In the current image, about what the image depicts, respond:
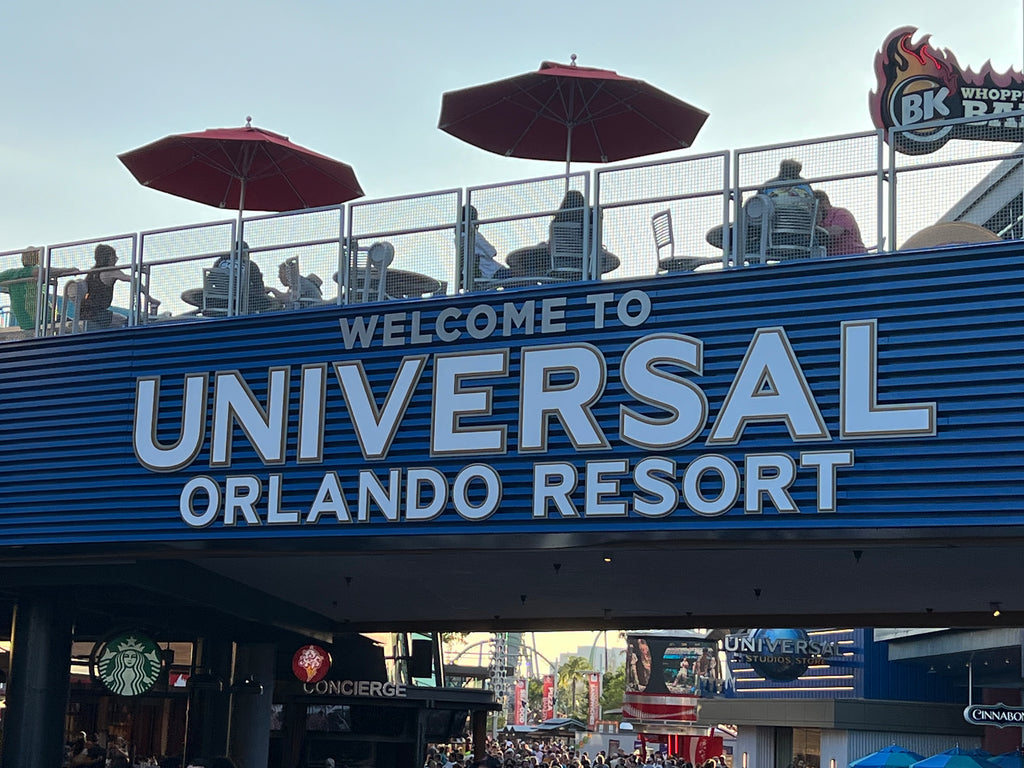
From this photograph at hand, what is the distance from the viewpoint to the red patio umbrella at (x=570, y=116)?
52.4 ft

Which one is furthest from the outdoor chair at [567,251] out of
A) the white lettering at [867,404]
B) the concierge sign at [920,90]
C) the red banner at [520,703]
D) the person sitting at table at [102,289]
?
the red banner at [520,703]

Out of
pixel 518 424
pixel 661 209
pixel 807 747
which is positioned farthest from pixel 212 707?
pixel 807 747

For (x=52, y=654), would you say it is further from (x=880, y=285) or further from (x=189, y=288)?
(x=880, y=285)

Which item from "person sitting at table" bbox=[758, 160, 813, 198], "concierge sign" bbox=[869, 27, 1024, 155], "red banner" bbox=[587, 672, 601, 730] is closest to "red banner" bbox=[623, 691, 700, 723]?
"concierge sign" bbox=[869, 27, 1024, 155]

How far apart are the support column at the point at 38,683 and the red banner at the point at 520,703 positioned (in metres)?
107

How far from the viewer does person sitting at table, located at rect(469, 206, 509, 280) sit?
14273 mm

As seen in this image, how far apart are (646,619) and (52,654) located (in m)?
8.38

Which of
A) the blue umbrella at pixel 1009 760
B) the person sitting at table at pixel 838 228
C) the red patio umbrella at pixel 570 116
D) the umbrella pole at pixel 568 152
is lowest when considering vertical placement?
the blue umbrella at pixel 1009 760

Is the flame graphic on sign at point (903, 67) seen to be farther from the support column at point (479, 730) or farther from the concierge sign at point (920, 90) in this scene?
the support column at point (479, 730)

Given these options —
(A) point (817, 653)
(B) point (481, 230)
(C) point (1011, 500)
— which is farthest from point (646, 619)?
(A) point (817, 653)

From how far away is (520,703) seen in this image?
132m

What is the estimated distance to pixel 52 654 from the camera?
1612 cm

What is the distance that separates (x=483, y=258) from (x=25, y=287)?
19.0ft

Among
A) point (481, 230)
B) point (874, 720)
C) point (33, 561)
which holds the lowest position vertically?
Answer: point (874, 720)
